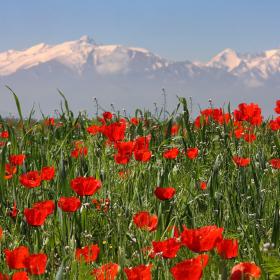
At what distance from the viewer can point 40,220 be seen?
2596mm

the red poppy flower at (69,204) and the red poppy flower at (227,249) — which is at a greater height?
the red poppy flower at (69,204)

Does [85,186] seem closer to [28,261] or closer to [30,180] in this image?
[30,180]

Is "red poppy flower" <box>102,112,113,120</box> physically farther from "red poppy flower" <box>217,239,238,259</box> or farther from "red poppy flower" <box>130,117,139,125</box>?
"red poppy flower" <box>217,239,238,259</box>

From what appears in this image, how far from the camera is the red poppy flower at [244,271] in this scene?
6.15 ft

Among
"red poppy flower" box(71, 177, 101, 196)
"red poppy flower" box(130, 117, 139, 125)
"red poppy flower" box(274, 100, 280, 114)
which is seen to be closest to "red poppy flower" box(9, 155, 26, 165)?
"red poppy flower" box(71, 177, 101, 196)

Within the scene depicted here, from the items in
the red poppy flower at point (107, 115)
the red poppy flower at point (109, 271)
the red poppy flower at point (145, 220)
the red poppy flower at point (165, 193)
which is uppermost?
the red poppy flower at point (107, 115)

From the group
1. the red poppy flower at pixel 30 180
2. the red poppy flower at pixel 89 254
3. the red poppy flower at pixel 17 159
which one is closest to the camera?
the red poppy flower at pixel 89 254

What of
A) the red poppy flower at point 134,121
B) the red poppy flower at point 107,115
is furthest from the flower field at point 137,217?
the red poppy flower at point 134,121

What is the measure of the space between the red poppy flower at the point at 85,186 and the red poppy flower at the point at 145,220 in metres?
0.29

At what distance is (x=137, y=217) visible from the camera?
271 centimetres

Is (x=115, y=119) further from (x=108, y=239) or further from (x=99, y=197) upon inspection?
(x=108, y=239)

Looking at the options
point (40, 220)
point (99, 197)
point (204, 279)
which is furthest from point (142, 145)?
point (204, 279)

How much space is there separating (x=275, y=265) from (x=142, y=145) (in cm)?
191

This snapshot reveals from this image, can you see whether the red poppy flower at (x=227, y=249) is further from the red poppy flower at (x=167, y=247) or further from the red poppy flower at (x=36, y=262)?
the red poppy flower at (x=36, y=262)
